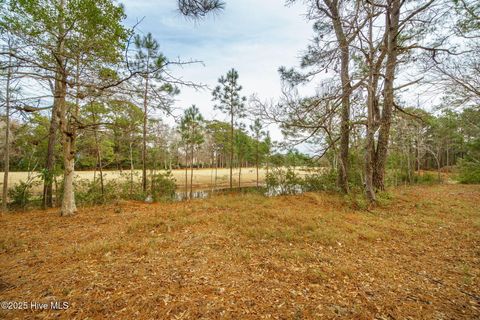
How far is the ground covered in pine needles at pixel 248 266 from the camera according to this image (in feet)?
5.89

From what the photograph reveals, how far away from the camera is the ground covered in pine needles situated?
70.7 inches

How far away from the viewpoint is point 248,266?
255cm

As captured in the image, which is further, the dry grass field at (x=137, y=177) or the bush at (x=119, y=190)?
the dry grass field at (x=137, y=177)

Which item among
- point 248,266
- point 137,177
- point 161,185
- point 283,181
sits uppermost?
point 137,177

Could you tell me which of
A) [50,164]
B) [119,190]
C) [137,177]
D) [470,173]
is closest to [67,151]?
[50,164]

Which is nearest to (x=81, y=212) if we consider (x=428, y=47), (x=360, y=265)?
(x=360, y=265)

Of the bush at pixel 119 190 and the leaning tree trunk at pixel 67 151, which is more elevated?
the leaning tree trunk at pixel 67 151

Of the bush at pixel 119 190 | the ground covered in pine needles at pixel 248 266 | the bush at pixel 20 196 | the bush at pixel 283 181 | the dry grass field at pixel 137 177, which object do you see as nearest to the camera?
the ground covered in pine needles at pixel 248 266

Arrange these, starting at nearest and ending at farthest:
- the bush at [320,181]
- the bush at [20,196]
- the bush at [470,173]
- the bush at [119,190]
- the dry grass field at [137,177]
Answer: the bush at [20,196] → the bush at [119,190] → the bush at [320,181] → the dry grass field at [137,177] → the bush at [470,173]

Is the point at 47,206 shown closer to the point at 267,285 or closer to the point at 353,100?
the point at 267,285

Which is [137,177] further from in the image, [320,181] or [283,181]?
[320,181]

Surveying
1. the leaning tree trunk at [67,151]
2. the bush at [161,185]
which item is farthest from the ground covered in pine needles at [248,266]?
the bush at [161,185]

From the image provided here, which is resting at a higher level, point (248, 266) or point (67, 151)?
point (67, 151)

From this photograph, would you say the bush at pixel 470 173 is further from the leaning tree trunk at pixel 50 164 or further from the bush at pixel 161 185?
the leaning tree trunk at pixel 50 164
